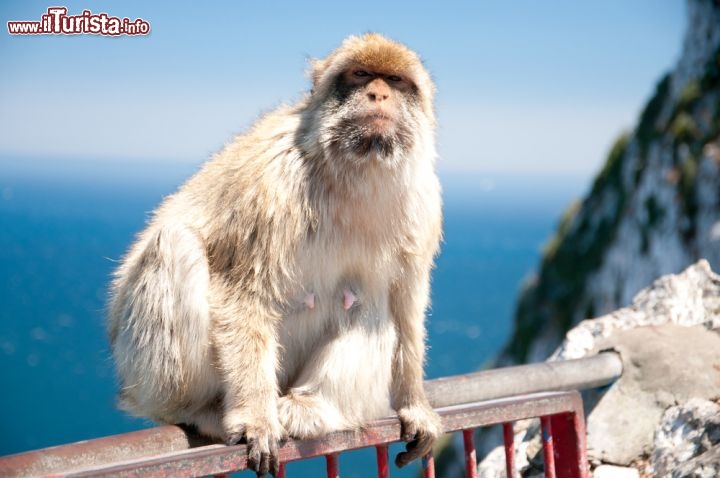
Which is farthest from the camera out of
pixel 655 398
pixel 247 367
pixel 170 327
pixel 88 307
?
pixel 88 307

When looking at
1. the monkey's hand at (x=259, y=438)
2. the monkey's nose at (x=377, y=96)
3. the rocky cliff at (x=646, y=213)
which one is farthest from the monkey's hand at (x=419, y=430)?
the rocky cliff at (x=646, y=213)

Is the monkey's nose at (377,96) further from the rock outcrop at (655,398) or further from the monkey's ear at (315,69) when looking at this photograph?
the rock outcrop at (655,398)

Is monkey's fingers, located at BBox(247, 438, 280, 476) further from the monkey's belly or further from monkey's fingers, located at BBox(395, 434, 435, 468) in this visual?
monkey's fingers, located at BBox(395, 434, 435, 468)

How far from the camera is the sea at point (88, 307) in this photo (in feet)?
137

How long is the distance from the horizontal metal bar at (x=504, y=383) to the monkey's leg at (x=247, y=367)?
613 millimetres

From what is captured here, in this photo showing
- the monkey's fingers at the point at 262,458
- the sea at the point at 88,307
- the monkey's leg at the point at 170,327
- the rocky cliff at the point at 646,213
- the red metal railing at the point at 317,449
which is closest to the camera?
the red metal railing at the point at 317,449

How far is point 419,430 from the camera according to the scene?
126 inches

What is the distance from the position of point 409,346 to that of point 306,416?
58 centimetres

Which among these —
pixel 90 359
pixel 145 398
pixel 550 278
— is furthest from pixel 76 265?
pixel 145 398

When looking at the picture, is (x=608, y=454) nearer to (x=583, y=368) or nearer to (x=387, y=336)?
(x=583, y=368)

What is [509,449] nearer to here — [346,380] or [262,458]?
[346,380]

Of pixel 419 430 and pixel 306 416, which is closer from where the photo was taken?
pixel 306 416

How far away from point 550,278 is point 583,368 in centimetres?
1282

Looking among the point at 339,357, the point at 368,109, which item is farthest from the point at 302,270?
the point at 368,109
